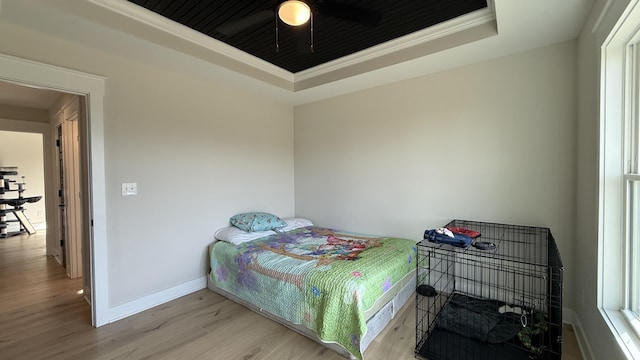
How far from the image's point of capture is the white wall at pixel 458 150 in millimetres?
2334

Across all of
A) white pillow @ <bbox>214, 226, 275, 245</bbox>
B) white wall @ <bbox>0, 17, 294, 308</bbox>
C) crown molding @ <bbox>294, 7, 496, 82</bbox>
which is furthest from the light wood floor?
crown molding @ <bbox>294, 7, 496, 82</bbox>

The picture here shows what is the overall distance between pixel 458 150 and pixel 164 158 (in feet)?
10.3

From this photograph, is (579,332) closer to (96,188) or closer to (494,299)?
(494,299)

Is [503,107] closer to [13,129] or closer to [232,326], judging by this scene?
[232,326]

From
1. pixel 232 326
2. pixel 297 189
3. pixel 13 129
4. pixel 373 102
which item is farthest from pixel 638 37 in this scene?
pixel 13 129

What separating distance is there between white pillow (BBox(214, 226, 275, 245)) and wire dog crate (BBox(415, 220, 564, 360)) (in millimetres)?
1908

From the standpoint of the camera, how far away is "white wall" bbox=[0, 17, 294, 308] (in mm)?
2482

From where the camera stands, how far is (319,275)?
7.00 feet

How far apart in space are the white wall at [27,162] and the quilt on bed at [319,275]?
23.8ft

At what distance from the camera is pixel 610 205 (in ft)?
5.19

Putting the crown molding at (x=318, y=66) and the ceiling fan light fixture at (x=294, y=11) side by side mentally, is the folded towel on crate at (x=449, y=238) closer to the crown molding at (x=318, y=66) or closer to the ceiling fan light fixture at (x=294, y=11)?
the crown molding at (x=318, y=66)

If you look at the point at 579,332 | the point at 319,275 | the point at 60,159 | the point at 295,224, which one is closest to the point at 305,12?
the point at 319,275

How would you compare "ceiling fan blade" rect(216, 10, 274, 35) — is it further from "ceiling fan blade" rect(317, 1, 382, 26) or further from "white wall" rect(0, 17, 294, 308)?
"white wall" rect(0, 17, 294, 308)

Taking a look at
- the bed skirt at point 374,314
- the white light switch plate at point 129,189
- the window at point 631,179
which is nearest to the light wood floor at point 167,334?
the bed skirt at point 374,314
